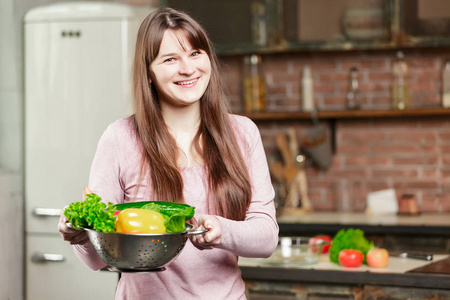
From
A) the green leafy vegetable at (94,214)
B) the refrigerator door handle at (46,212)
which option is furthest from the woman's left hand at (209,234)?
the refrigerator door handle at (46,212)

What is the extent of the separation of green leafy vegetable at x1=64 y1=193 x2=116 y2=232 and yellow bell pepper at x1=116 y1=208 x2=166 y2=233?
0.02 meters

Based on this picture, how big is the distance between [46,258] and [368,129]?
2.05m

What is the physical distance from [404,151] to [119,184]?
2948mm

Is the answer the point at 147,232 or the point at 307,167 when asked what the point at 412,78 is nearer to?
the point at 307,167

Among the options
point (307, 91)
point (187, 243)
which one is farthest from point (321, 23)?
point (187, 243)

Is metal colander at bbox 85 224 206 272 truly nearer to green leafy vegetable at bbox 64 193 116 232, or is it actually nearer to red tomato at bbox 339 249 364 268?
green leafy vegetable at bbox 64 193 116 232

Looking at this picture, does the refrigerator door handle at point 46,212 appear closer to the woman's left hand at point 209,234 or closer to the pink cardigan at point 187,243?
the pink cardigan at point 187,243

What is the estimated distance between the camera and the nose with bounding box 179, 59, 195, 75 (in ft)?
4.90

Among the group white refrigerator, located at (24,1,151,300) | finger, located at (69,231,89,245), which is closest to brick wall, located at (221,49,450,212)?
white refrigerator, located at (24,1,151,300)

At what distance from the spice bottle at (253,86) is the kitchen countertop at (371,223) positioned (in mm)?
725

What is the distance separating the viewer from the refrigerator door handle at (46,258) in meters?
3.62

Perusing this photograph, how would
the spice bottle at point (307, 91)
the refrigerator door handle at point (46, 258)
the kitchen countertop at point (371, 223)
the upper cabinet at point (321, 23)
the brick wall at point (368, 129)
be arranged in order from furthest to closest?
the spice bottle at point (307, 91), the brick wall at point (368, 129), the upper cabinet at point (321, 23), the refrigerator door handle at point (46, 258), the kitchen countertop at point (371, 223)

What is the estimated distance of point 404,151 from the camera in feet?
13.7

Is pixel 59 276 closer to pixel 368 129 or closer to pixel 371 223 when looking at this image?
pixel 371 223
